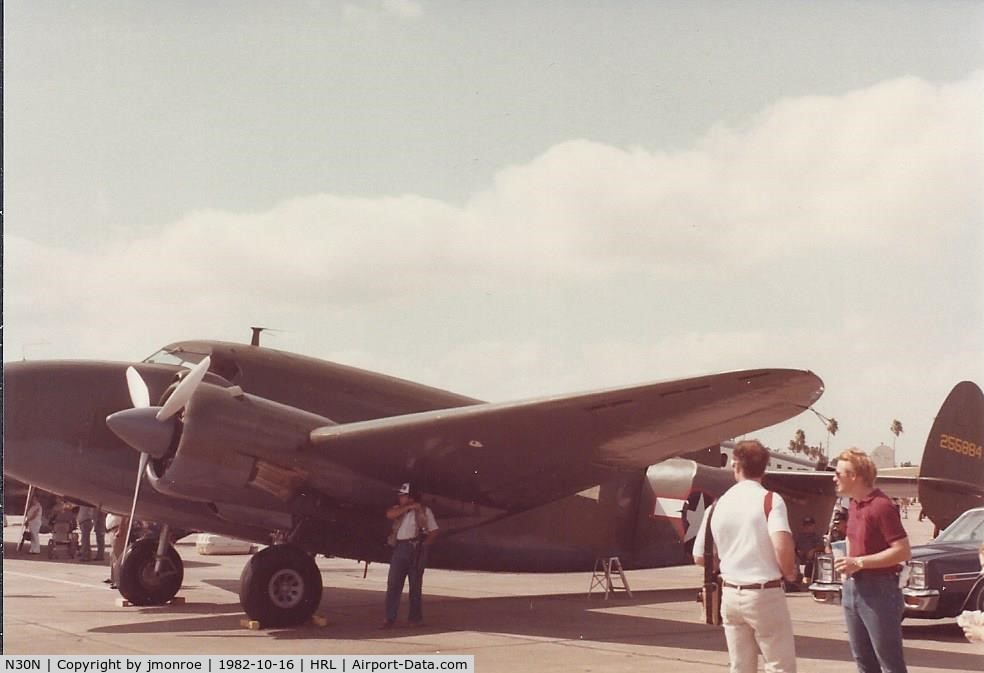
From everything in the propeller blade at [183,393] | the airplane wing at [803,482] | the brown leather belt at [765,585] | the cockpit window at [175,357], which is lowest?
the brown leather belt at [765,585]

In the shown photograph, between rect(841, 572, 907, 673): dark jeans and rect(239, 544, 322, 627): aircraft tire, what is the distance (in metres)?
5.97

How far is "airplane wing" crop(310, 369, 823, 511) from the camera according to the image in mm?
8773

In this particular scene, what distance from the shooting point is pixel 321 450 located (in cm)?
998

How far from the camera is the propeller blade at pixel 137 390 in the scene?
35.2 ft

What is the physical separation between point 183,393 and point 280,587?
2.19 m

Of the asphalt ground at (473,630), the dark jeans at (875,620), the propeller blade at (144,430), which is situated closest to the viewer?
the dark jeans at (875,620)

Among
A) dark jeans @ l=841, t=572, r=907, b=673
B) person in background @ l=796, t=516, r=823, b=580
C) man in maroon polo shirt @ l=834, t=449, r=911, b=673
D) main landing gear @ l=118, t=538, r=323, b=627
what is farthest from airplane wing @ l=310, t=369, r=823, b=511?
person in background @ l=796, t=516, r=823, b=580

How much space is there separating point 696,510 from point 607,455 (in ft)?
15.0

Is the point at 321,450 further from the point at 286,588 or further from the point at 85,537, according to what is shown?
the point at 85,537

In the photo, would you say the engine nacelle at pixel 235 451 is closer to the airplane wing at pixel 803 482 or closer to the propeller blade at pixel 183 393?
the propeller blade at pixel 183 393

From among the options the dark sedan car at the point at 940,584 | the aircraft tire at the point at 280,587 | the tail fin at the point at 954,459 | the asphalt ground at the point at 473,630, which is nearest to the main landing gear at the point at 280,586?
the aircraft tire at the point at 280,587

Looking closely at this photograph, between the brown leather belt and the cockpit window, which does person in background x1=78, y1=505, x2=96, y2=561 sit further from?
Result: the brown leather belt

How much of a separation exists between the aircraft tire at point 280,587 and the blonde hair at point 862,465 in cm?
609

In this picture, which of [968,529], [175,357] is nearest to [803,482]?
[968,529]
